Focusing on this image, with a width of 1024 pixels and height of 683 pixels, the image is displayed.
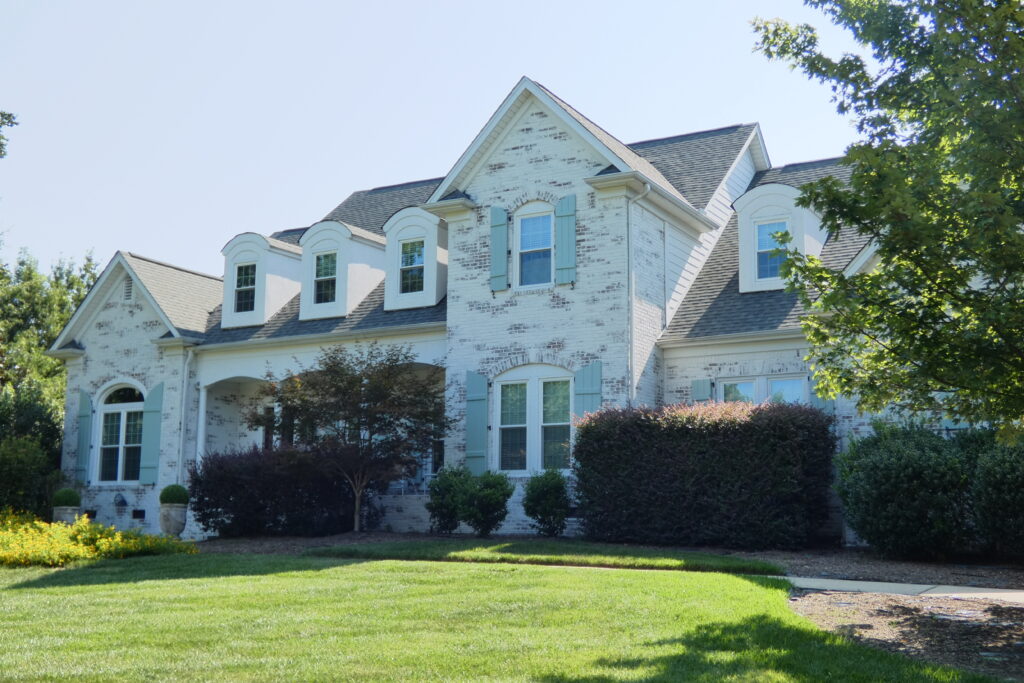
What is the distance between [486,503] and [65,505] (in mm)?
10252

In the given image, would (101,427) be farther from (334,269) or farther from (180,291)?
(334,269)

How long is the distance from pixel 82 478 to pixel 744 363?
593 inches

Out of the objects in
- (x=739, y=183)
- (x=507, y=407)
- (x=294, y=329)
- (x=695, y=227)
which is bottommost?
(x=507, y=407)

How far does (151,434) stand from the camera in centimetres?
2222

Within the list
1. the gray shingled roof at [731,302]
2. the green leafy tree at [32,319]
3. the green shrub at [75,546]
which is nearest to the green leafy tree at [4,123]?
the green shrub at [75,546]

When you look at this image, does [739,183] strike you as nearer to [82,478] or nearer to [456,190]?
[456,190]

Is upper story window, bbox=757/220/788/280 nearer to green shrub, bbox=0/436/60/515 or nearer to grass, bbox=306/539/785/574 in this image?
grass, bbox=306/539/785/574

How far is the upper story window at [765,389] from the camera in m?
17.1

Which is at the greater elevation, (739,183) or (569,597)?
(739,183)

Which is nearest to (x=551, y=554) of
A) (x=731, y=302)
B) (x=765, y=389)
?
(x=765, y=389)

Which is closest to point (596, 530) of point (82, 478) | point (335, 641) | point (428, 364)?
point (428, 364)

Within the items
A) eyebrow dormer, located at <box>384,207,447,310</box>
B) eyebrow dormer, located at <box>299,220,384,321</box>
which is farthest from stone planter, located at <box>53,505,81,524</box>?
eyebrow dormer, located at <box>384,207,447,310</box>

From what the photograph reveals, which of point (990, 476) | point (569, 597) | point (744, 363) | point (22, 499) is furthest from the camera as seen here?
point (22, 499)

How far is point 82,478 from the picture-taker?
22859mm
